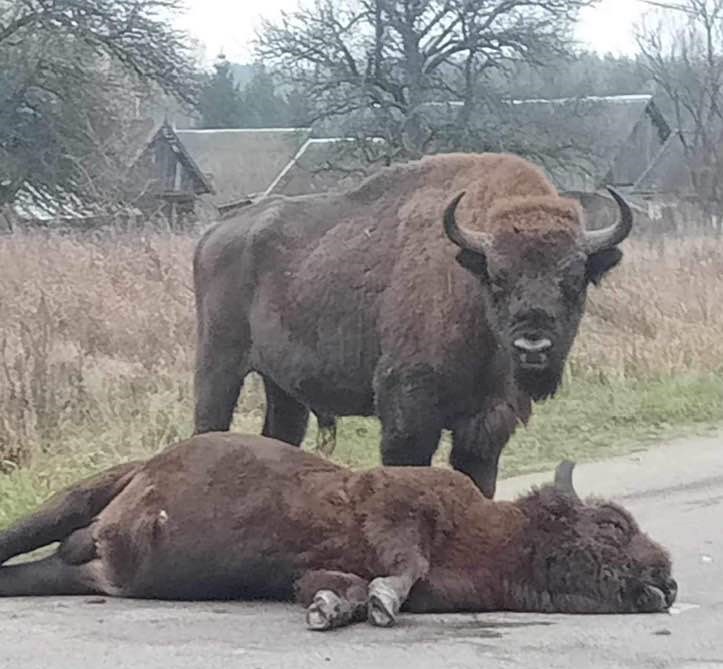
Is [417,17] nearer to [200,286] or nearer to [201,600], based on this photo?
[200,286]

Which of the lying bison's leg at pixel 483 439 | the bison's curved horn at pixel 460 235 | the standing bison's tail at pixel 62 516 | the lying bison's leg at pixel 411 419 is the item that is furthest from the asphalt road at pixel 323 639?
the bison's curved horn at pixel 460 235

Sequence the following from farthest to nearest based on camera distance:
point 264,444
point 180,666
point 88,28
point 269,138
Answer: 1. point 269,138
2. point 88,28
3. point 264,444
4. point 180,666

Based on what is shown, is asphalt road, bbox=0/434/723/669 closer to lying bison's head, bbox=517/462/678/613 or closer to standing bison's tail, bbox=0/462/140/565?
lying bison's head, bbox=517/462/678/613

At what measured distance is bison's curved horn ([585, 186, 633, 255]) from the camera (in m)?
8.72

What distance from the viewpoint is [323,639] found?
645cm

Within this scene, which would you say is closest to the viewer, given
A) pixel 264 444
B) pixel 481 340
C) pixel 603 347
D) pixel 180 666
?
pixel 180 666

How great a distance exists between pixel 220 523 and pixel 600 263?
9.24 feet

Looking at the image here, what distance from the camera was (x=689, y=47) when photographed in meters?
62.4

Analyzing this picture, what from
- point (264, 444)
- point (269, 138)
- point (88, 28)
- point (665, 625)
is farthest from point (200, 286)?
point (269, 138)

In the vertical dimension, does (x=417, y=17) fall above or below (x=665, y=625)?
above

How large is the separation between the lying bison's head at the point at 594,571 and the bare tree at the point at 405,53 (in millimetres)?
35983

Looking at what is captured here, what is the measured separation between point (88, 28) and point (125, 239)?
18602mm

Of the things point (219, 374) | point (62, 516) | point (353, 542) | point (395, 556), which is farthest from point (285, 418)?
point (395, 556)

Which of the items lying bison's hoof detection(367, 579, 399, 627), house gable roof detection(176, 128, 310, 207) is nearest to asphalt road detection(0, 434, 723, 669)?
lying bison's hoof detection(367, 579, 399, 627)
